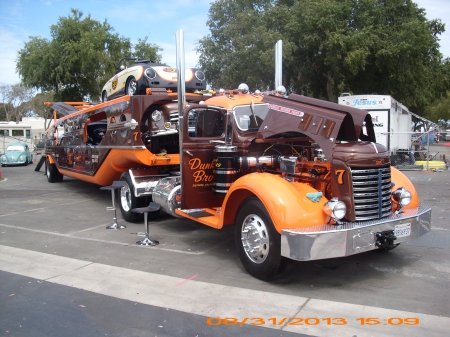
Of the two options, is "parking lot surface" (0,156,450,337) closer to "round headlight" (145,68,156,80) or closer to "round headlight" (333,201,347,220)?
"round headlight" (333,201,347,220)

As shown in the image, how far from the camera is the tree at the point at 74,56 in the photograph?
24.2m

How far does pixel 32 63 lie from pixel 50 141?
1266cm

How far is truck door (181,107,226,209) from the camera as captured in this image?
21.0ft

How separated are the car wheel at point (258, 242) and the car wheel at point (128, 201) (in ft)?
12.0

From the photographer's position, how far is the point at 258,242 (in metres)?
5.09

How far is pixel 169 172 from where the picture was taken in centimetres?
880

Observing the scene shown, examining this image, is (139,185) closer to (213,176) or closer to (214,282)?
(213,176)

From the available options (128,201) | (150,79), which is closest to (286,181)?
(128,201)

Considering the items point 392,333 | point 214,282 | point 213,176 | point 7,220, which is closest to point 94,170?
point 7,220

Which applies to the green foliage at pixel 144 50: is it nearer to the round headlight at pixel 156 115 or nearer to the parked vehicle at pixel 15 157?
the parked vehicle at pixel 15 157
